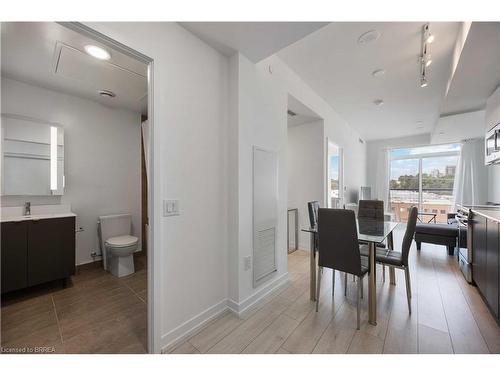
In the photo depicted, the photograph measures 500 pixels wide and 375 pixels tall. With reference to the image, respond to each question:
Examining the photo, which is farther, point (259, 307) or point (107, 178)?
point (107, 178)

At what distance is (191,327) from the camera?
5.32 feet

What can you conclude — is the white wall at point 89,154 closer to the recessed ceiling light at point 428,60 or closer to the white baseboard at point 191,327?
the white baseboard at point 191,327

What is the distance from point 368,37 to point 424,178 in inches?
233

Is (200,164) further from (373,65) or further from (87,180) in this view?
(373,65)

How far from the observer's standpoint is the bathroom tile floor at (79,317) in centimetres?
151

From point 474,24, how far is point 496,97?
168cm

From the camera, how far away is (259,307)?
200cm

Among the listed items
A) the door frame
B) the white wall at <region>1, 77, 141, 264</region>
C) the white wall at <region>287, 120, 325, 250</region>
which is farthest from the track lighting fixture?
the white wall at <region>1, 77, 141, 264</region>

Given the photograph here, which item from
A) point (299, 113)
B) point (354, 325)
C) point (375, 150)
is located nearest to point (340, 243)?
point (354, 325)

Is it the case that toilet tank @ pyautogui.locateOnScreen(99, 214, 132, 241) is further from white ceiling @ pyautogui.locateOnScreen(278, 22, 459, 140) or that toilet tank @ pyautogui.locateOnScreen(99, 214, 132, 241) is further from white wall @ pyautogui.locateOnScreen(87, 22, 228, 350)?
white ceiling @ pyautogui.locateOnScreen(278, 22, 459, 140)
